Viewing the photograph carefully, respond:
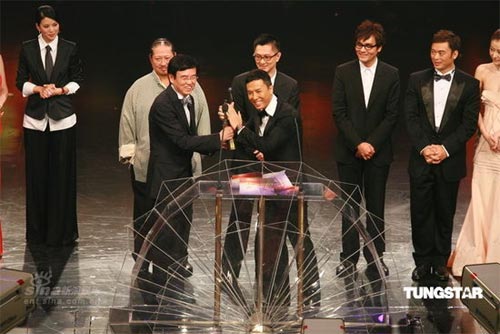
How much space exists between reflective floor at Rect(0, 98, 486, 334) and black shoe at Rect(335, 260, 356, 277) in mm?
32

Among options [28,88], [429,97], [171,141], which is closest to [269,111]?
[171,141]

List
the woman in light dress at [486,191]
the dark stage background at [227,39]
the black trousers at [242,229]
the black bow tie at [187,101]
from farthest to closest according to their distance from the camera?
the dark stage background at [227,39] → the woman in light dress at [486,191] → the black bow tie at [187,101] → the black trousers at [242,229]

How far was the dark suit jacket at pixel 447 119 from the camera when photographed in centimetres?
682

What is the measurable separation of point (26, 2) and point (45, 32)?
866 centimetres

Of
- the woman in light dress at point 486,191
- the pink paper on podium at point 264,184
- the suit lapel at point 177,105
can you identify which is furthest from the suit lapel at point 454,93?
the pink paper on podium at point 264,184

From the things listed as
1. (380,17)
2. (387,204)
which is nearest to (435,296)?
(387,204)

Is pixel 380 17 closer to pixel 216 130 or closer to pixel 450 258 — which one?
pixel 216 130

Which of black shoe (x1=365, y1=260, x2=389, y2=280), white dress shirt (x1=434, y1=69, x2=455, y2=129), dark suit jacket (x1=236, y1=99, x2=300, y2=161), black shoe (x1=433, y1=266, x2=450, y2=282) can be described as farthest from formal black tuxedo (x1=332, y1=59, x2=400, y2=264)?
black shoe (x1=365, y1=260, x2=389, y2=280)

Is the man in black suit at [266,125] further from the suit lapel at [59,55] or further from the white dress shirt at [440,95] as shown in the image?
the suit lapel at [59,55]

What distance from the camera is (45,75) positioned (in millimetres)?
7359

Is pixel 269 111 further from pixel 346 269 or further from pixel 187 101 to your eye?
pixel 346 269

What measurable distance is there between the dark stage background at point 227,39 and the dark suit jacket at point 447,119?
2.32m

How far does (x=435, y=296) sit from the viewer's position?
265 inches

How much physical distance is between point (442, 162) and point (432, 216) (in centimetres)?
35
